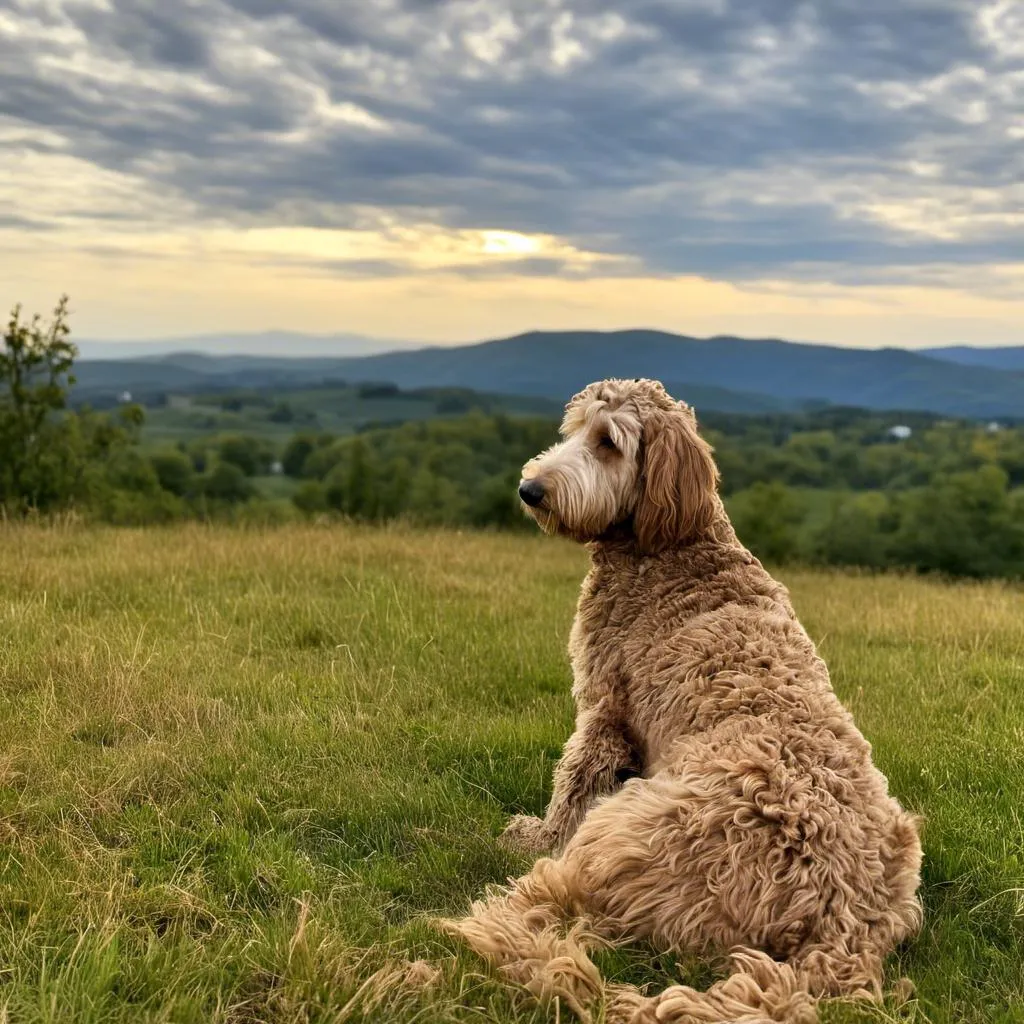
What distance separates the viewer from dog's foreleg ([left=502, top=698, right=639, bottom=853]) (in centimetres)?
483

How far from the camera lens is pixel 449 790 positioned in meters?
5.45

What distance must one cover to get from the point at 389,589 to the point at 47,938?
6.57 metres

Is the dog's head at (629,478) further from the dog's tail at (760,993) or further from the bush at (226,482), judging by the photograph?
the bush at (226,482)

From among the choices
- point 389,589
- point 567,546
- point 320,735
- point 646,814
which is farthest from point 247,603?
point 567,546

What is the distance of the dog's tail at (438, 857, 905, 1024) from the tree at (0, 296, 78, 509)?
19438mm

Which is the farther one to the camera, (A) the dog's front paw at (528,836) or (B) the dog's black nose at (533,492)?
(B) the dog's black nose at (533,492)

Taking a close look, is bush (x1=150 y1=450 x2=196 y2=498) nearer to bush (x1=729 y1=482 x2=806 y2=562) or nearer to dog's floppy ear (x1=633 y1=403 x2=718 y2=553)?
bush (x1=729 y1=482 x2=806 y2=562)

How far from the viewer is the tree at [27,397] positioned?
20250 mm

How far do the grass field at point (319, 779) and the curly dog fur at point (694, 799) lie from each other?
207 millimetres

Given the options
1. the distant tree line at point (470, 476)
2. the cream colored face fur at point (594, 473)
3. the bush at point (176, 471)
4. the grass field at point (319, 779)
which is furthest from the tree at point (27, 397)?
the bush at point (176, 471)

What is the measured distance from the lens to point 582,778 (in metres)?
4.85

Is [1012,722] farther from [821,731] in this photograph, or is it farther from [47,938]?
[47,938]

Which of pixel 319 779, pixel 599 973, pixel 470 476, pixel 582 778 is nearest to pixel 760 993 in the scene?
pixel 599 973

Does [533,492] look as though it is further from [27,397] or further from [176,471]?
[176,471]
